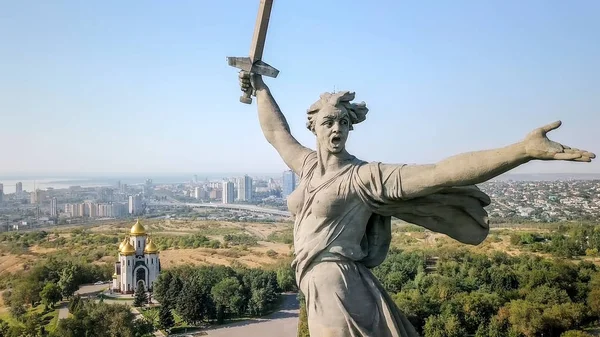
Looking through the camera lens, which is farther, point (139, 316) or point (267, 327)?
point (139, 316)

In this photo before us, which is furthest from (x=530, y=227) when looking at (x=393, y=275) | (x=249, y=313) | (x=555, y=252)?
(x=249, y=313)

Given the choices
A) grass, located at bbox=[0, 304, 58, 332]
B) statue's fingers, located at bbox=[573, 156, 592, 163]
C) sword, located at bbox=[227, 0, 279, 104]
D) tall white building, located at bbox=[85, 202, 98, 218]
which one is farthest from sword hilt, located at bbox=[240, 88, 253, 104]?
tall white building, located at bbox=[85, 202, 98, 218]

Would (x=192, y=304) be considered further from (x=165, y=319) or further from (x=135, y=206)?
(x=135, y=206)

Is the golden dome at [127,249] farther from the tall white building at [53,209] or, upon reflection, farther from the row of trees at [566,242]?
the tall white building at [53,209]

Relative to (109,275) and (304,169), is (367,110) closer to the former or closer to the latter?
(304,169)

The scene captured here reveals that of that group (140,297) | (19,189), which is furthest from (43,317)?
(19,189)

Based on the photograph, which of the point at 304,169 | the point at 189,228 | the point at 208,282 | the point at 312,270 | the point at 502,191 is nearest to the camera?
the point at 312,270

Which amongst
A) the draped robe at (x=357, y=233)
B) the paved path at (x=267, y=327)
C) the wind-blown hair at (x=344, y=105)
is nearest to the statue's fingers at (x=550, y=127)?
the draped robe at (x=357, y=233)
